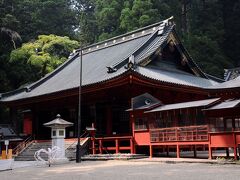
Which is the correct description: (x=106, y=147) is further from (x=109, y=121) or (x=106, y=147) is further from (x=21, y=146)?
(x=21, y=146)

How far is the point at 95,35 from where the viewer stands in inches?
2501

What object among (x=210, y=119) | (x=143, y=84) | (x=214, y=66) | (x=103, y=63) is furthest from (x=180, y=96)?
(x=214, y=66)

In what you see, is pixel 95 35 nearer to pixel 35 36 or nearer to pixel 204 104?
pixel 35 36

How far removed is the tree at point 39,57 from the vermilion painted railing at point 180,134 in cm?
2440

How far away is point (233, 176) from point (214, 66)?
3940 cm

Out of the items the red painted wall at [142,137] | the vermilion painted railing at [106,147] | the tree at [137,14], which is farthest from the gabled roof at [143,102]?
the tree at [137,14]

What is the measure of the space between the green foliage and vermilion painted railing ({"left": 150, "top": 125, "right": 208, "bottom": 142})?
2440 cm

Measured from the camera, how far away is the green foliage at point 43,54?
42.3 meters

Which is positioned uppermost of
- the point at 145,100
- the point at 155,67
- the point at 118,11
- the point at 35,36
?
the point at 118,11

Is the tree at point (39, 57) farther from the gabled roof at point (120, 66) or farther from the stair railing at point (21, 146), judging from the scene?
the stair railing at point (21, 146)

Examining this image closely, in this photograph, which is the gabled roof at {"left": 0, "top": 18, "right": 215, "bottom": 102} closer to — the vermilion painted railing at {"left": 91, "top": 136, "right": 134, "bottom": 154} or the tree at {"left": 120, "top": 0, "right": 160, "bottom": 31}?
the vermilion painted railing at {"left": 91, "top": 136, "right": 134, "bottom": 154}

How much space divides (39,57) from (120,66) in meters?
18.4

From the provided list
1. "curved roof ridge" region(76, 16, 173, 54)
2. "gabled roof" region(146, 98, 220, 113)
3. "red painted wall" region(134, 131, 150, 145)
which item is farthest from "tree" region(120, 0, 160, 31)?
"gabled roof" region(146, 98, 220, 113)

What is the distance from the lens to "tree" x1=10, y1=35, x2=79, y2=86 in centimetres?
4266
